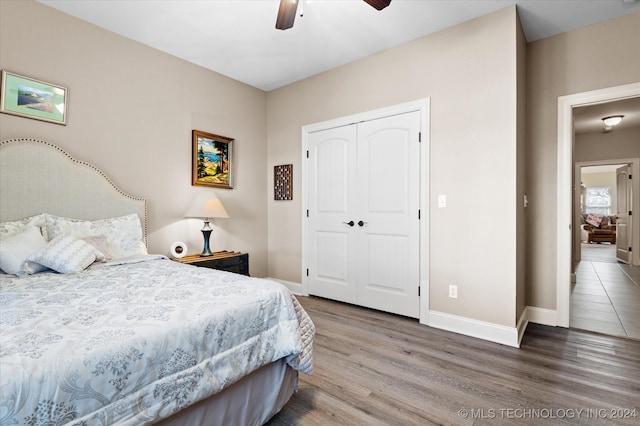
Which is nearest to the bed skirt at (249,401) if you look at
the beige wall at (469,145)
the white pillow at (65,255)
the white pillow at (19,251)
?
the white pillow at (65,255)

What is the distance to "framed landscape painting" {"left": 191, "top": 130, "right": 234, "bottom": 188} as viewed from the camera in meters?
3.52

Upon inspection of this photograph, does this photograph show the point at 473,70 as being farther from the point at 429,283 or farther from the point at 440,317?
the point at 440,317

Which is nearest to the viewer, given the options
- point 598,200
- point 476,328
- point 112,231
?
point 112,231

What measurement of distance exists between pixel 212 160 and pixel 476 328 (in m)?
3.20

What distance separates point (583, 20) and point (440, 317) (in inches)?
113

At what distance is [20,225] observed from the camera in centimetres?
221

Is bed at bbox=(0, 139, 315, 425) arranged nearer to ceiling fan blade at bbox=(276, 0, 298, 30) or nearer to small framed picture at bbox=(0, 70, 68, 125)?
small framed picture at bbox=(0, 70, 68, 125)

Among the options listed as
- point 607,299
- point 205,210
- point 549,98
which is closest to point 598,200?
point 607,299

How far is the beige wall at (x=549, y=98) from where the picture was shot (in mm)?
2762

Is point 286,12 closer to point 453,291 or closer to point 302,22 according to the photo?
point 302,22

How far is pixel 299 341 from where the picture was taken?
1.56 meters

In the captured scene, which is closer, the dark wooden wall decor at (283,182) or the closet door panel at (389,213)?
the closet door panel at (389,213)

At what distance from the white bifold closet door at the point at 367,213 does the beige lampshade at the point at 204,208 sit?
3.73 feet

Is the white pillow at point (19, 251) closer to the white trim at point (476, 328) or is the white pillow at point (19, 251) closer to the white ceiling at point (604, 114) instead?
the white trim at point (476, 328)
